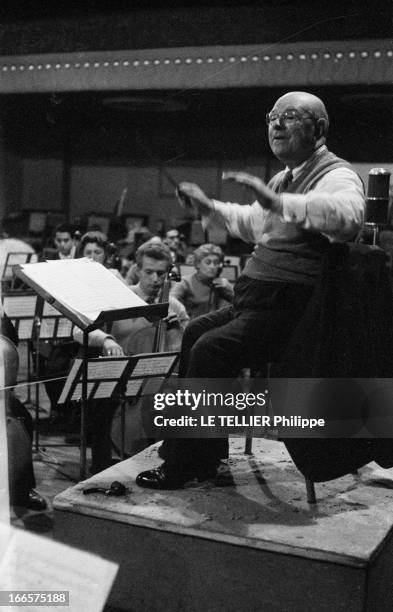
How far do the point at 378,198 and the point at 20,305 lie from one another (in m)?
2.42

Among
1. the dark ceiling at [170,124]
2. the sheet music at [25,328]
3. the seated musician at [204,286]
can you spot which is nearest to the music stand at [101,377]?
the sheet music at [25,328]

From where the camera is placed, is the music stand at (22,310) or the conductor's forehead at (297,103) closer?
the conductor's forehead at (297,103)

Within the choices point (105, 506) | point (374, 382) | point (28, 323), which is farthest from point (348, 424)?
point (28, 323)

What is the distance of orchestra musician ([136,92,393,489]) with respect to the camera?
2.40m

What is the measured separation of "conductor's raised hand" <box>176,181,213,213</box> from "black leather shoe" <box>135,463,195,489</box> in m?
0.98

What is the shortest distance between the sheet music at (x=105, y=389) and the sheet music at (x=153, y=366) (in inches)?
3.8

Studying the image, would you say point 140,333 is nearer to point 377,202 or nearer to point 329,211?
point 377,202

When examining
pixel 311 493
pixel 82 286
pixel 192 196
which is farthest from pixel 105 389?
pixel 192 196

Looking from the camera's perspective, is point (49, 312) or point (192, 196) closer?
point (192, 196)

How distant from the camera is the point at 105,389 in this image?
3.28 meters

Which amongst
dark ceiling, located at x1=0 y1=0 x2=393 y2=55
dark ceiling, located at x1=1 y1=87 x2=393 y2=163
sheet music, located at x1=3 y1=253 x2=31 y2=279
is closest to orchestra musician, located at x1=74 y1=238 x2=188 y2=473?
sheet music, located at x1=3 y1=253 x2=31 y2=279

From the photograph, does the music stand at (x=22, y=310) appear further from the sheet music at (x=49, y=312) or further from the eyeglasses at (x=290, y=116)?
the eyeglasses at (x=290, y=116)

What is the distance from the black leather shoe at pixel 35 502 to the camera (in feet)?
11.9

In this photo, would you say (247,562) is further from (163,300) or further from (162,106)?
(162,106)
